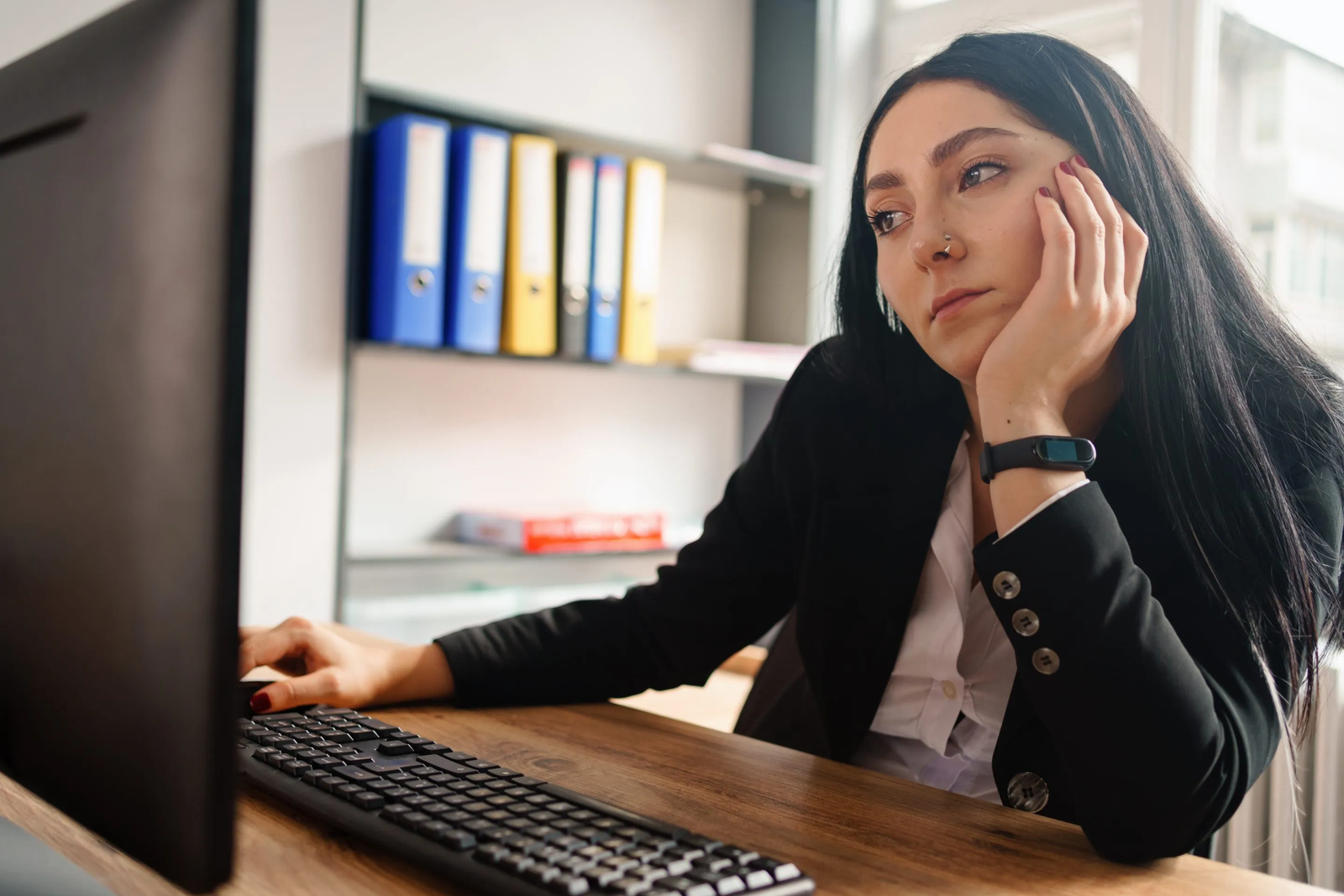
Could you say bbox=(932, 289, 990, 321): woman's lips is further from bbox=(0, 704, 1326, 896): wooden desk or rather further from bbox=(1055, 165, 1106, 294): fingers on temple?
bbox=(0, 704, 1326, 896): wooden desk

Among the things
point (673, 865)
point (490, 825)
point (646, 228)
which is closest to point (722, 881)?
point (673, 865)

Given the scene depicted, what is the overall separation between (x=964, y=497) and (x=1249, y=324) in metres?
0.31

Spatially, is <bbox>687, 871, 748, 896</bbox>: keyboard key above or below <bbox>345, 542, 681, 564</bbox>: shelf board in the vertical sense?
above

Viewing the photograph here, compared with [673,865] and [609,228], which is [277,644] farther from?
[609,228]

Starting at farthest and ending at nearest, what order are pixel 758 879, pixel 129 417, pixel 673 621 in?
pixel 673 621 < pixel 758 879 < pixel 129 417

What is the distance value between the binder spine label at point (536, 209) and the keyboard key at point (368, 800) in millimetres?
1555

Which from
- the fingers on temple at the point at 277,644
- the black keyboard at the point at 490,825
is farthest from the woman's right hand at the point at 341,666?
the black keyboard at the point at 490,825

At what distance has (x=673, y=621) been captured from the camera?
118cm

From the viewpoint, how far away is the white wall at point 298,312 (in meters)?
1.95

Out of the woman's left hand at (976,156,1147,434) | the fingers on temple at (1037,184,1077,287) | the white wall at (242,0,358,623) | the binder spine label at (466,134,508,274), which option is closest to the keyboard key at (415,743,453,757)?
the woman's left hand at (976,156,1147,434)

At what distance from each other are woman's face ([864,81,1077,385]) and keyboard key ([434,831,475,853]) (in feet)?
2.08

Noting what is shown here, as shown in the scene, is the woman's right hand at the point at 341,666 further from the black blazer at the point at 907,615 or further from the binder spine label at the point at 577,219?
the binder spine label at the point at 577,219

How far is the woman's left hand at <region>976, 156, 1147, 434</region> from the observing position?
3.00 ft

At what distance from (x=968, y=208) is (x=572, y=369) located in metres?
1.62
